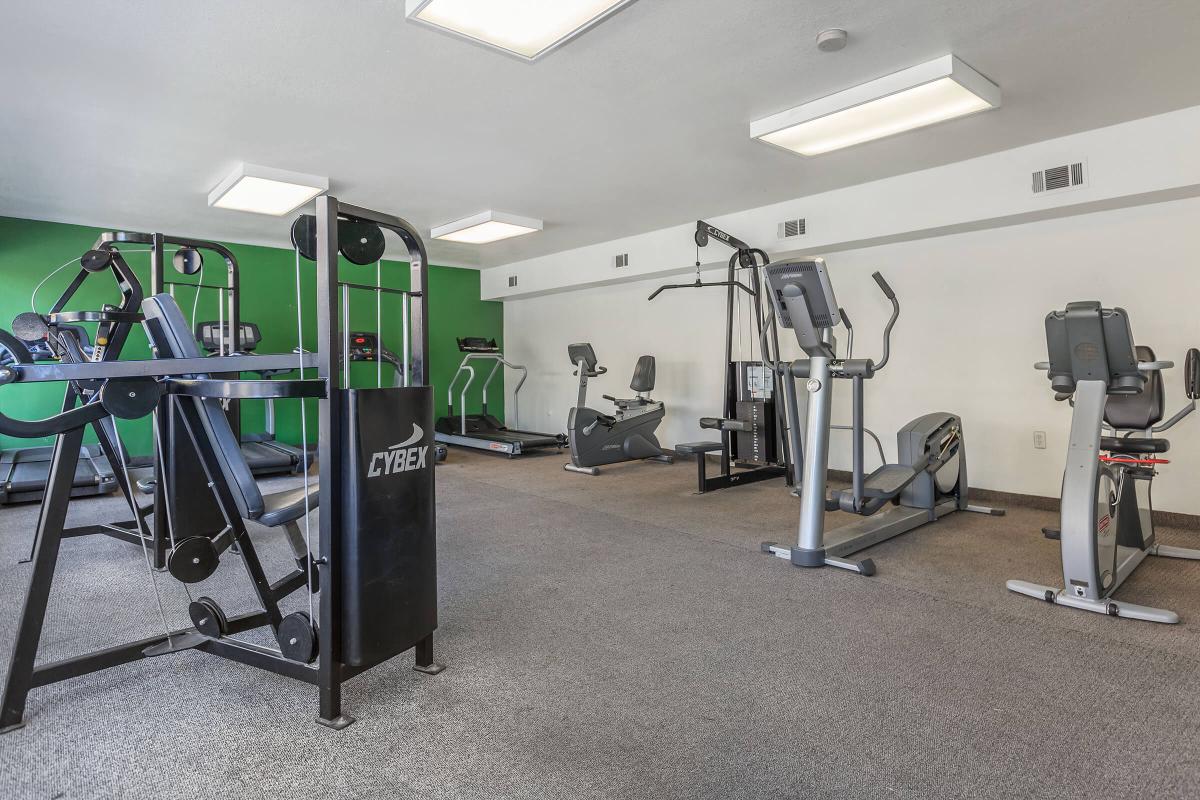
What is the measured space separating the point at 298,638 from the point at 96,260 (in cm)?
198

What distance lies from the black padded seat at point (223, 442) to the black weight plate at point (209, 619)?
0.37m

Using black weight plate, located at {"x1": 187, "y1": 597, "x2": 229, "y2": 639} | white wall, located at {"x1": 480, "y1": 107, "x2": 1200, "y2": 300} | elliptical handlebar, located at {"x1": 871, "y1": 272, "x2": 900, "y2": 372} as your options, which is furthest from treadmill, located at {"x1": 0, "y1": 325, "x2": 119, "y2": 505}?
white wall, located at {"x1": 480, "y1": 107, "x2": 1200, "y2": 300}

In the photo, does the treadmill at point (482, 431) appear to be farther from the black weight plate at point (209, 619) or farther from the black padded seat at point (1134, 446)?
the black padded seat at point (1134, 446)

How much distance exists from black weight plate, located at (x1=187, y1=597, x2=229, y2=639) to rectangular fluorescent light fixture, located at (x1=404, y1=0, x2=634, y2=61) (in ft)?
7.42

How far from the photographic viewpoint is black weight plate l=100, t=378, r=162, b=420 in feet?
6.36

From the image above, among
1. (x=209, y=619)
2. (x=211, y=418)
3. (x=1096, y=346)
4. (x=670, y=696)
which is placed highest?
(x=1096, y=346)

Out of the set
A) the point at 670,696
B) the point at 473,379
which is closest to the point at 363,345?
the point at 473,379

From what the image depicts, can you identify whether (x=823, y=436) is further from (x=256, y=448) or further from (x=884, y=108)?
(x=256, y=448)

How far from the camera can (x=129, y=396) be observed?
1.98 meters

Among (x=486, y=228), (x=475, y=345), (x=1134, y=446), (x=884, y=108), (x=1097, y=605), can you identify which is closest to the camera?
(x=1097, y=605)

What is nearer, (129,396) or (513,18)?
(129,396)

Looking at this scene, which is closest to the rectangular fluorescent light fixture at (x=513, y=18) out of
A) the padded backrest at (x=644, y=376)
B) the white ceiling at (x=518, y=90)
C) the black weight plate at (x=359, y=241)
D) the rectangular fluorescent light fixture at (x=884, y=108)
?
the white ceiling at (x=518, y=90)

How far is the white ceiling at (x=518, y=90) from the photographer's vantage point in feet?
8.83

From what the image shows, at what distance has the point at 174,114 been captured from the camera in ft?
12.0
